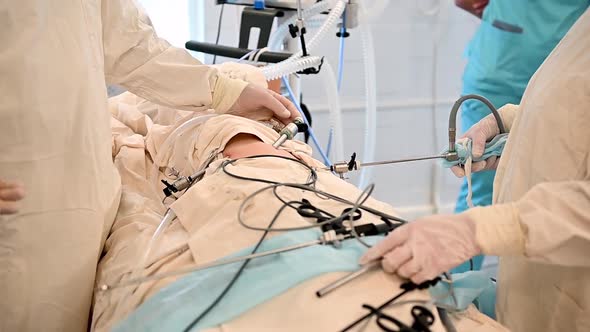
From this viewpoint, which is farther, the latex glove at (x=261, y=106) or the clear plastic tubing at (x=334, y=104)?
the clear plastic tubing at (x=334, y=104)

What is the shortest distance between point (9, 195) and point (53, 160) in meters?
0.13

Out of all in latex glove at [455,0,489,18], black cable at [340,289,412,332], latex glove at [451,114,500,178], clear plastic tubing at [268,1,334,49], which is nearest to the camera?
black cable at [340,289,412,332]

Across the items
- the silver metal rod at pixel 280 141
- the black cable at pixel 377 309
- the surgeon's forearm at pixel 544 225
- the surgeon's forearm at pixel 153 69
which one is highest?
the surgeon's forearm at pixel 153 69

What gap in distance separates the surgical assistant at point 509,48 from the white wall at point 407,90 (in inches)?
24.2

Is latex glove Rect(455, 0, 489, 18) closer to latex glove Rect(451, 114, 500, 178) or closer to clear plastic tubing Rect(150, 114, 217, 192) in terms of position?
latex glove Rect(451, 114, 500, 178)

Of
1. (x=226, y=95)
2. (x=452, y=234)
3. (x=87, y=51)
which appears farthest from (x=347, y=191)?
(x=87, y=51)

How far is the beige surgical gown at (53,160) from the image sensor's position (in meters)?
0.96

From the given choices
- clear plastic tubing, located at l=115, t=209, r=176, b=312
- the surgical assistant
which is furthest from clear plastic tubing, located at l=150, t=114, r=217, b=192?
the surgical assistant

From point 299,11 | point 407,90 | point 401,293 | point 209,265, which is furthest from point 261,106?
point 407,90

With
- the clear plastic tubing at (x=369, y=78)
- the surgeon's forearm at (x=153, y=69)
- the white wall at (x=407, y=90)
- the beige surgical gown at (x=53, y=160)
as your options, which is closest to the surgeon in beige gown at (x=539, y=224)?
the beige surgical gown at (x=53, y=160)

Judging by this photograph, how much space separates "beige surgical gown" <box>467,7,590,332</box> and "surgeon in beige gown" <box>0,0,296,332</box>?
2.12 ft

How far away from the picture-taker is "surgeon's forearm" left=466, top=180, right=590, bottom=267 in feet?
2.66

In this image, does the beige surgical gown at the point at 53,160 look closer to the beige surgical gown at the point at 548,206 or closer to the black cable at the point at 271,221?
the black cable at the point at 271,221

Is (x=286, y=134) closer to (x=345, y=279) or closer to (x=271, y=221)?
(x=271, y=221)
